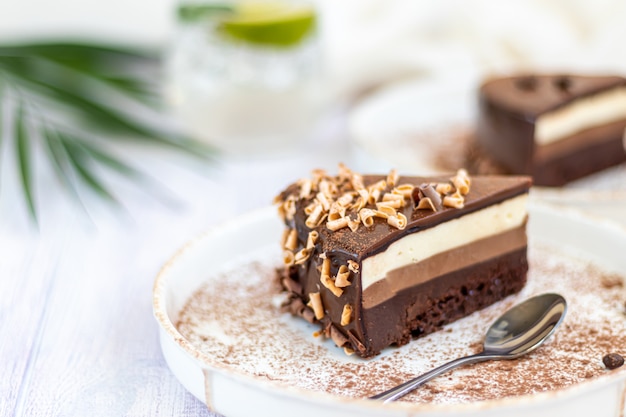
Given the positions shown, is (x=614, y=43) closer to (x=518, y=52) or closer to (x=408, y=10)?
(x=518, y=52)

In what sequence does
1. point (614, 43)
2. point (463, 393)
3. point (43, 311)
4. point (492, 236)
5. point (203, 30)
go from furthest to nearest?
1. point (614, 43)
2. point (203, 30)
3. point (43, 311)
4. point (492, 236)
5. point (463, 393)

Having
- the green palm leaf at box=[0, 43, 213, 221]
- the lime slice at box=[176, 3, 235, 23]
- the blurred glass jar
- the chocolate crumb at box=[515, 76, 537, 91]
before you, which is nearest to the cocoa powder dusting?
the green palm leaf at box=[0, 43, 213, 221]

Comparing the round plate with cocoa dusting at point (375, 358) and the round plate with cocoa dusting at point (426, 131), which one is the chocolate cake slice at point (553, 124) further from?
the round plate with cocoa dusting at point (375, 358)

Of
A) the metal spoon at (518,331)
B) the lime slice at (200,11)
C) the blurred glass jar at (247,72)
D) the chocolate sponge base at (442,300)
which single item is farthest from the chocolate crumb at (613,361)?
the lime slice at (200,11)

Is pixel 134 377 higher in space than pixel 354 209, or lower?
lower

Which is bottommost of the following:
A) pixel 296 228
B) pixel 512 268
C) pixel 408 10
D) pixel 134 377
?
pixel 134 377

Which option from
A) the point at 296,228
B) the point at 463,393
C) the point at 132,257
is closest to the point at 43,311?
the point at 132,257

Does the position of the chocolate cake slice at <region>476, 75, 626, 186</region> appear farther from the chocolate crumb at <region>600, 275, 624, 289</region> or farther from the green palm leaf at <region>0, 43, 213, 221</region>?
the green palm leaf at <region>0, 43, 213, 221</region>
